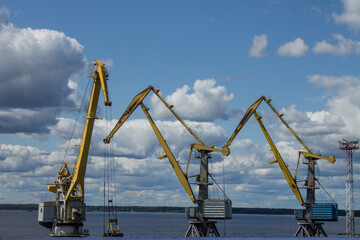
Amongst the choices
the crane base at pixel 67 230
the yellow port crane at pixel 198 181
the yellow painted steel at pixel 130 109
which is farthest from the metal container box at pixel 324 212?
the crane base at pixel 67 230

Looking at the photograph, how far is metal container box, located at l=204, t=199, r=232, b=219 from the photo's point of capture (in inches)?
3895

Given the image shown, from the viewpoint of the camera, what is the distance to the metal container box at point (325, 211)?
372 ft

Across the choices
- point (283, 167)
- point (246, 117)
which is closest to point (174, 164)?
point (246, 117)

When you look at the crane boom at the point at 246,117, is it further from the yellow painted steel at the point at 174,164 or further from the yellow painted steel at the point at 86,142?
the yellow painted steel at the point at 86,142

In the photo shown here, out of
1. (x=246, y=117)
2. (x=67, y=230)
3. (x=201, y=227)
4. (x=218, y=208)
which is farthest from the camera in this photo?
(x=246, y=117)

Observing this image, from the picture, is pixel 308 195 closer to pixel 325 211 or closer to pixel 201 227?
pixel 325 211

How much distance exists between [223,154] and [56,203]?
1311 inches

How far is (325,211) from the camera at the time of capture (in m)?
115

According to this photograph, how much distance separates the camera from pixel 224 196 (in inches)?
3915

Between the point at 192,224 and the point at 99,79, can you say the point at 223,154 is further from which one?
the point at 99,79

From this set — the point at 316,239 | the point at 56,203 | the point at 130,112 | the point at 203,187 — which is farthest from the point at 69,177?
the point at 316,239

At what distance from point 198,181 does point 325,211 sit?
106ft

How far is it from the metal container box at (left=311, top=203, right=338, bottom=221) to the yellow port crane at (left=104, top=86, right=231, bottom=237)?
25827 mm

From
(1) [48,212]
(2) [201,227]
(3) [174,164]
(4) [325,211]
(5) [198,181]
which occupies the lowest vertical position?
(2) [201,227]
